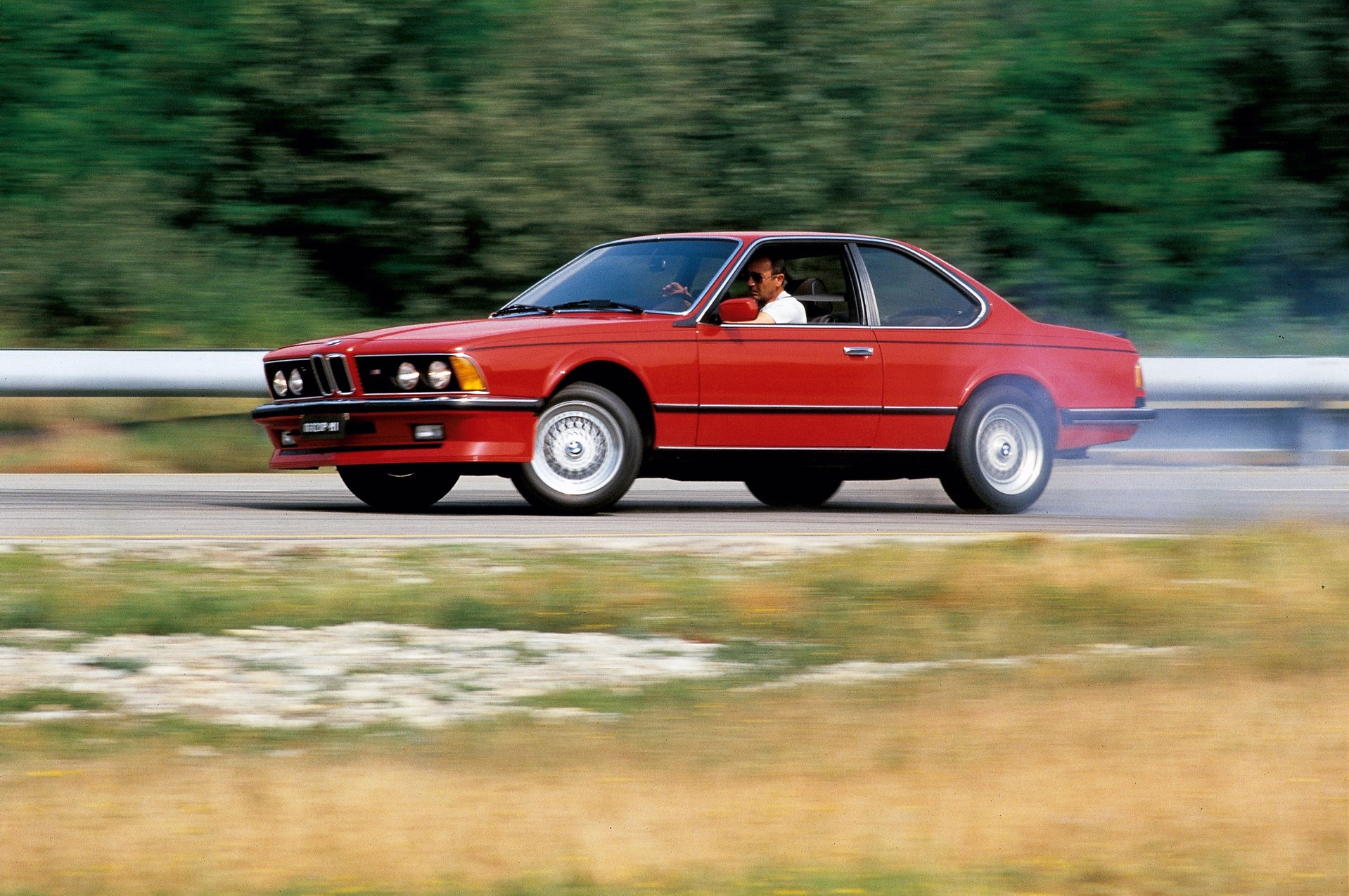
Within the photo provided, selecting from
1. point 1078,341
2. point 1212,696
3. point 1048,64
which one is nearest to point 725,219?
point 1048,64

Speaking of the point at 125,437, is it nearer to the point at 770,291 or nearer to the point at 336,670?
the point at 770,291

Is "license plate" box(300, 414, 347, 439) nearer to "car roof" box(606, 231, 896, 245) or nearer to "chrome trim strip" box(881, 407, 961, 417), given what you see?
"car roof" box(606, 231, 896, 245)

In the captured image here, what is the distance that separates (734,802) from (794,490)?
7020 mm

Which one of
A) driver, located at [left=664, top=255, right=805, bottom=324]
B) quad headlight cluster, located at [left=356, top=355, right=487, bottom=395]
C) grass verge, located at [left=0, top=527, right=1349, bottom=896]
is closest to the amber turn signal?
quad headlight cluster, located at [left=356, top=355, right=487, bottom=395]

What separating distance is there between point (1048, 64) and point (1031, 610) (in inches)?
558

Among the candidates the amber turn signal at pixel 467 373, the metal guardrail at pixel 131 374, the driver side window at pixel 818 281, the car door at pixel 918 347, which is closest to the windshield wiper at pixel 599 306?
the driver side window at pixel 818 281

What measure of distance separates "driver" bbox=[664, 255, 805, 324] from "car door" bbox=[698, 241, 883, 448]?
0.06m

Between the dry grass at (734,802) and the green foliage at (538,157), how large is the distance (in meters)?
12.8

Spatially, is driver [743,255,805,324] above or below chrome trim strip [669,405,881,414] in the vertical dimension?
above

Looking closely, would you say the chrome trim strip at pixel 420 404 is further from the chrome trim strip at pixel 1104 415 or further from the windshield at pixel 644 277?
the chrome trim strip at pixel 1104 415

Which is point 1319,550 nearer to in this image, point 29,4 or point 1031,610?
point 1031,610

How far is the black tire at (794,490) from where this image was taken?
10.9m

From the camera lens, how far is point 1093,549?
804 centimetres

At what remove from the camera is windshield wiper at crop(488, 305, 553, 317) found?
385 inches
